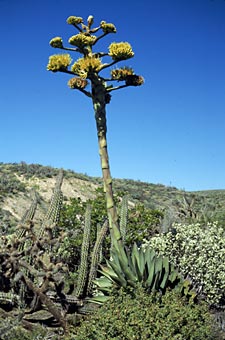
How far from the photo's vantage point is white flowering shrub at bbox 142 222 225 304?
7980mm

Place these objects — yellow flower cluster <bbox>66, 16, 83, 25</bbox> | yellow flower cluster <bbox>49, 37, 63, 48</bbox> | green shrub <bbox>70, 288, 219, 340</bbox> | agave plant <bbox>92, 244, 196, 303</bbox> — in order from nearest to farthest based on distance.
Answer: green shrub <bbox>70, 288, 219, 340</bbox> → agave plant <bbox>92, 244, 196, 303</bbox> → yellow flower cluster <bbox>49, 37, 63, 48</bbox> → yellow flower cluster <bbox>66, 16, 83, 25</bbox>

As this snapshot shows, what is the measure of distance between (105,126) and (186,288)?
2645mm

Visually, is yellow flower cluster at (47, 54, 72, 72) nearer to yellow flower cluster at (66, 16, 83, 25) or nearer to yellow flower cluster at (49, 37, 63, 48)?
yellow flower cluster at (49, 37, 63, 48)

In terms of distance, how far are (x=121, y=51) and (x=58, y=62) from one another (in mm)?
925

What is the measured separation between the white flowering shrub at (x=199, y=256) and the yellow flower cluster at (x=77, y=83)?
292 centimetres

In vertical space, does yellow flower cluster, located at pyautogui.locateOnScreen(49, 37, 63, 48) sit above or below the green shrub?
above

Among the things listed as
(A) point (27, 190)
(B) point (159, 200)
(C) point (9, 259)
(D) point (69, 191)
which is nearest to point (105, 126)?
(C) point (9, 259)

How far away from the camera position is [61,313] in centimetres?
733

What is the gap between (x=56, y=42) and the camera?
771 cm

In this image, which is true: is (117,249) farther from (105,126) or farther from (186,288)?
(105,126)

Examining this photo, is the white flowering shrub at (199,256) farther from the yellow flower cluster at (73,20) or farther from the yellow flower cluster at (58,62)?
the yellow flower cluster at (73,20)

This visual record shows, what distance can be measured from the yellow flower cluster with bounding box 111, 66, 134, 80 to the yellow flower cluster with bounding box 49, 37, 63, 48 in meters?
0.89

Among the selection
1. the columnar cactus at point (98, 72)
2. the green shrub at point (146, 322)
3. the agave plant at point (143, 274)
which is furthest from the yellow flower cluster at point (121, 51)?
the green shrub at point (146, 322)

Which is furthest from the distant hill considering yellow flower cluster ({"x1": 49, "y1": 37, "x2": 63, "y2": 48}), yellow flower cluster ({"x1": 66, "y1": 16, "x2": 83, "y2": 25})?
yellow flower cluster ({"x1": 66, "y1": 16, "x2": 83, "y2": 25})
